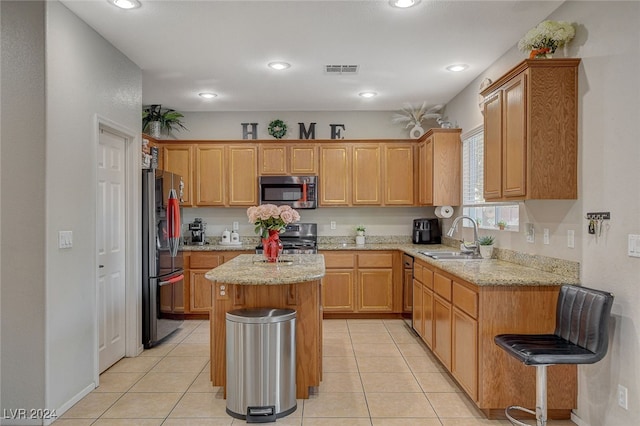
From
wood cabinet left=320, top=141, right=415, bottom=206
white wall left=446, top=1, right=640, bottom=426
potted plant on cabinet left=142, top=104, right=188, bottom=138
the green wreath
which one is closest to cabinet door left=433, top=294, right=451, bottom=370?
white wall left=446, top=1, right=640, bottom=426

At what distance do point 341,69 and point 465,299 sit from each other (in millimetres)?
2474

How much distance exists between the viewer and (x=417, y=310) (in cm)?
428

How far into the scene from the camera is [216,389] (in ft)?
10.3

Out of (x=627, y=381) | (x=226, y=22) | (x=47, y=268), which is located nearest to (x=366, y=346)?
(x=627, y=381)

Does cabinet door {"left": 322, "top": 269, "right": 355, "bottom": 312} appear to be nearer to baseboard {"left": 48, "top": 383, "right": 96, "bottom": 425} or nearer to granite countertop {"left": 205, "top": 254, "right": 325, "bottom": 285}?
granite countertop {"left": 205, "top": 254, "right": 325, "bottom": 285}

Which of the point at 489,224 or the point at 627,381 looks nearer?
the point at 627,381

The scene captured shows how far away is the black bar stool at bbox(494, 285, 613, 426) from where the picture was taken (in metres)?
2.15

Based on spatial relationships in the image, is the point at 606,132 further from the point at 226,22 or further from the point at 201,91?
the point at 201,91

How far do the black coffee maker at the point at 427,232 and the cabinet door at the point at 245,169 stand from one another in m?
2.16

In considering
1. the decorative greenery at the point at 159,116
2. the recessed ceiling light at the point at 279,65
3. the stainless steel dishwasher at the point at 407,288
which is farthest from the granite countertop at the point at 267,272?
the decorative greenery at the point at 159,116

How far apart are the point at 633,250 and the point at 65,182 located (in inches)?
136

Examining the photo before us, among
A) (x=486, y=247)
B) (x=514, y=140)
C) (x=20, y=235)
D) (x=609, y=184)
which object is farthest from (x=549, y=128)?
(x=20, y=235)

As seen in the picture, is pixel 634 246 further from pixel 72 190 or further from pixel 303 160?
pixel 303 160

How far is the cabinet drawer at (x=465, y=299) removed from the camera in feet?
8.87
